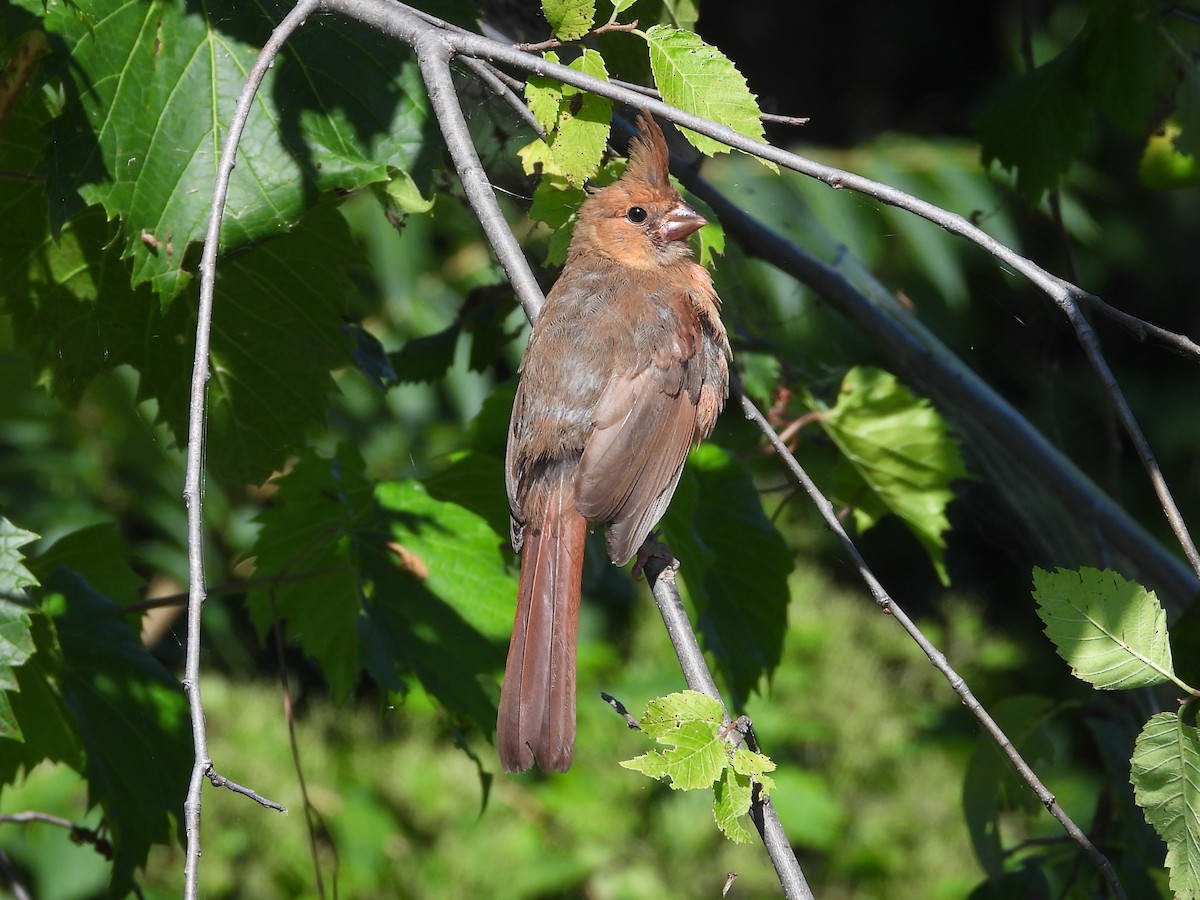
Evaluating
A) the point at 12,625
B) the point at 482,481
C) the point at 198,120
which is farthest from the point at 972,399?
the point at 12,625

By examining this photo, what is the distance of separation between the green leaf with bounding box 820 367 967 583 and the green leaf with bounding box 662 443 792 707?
32cm

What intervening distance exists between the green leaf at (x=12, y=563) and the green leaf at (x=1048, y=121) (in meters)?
2.07

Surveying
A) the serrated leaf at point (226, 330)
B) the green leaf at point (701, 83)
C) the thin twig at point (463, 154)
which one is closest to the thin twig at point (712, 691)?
the thin twig at point (463, 154)

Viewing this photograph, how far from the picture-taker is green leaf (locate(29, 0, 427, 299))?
2023mm

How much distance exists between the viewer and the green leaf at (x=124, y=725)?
2.18m

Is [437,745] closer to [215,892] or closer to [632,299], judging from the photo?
[215,892]

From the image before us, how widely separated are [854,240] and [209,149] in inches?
170

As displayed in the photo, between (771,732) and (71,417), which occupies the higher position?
(71,417)

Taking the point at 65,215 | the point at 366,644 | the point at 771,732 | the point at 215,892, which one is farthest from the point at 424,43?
the point at 771,732

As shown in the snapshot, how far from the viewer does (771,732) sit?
561 centimetres

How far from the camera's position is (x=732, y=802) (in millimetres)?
1540

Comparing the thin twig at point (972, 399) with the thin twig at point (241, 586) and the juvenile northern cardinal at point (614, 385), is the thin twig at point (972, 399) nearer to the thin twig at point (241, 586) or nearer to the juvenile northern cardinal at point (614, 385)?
the juvenile northern cardinal at point (614, 385)

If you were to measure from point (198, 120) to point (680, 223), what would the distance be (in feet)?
3.25

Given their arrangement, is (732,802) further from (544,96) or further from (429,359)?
(429,359)
